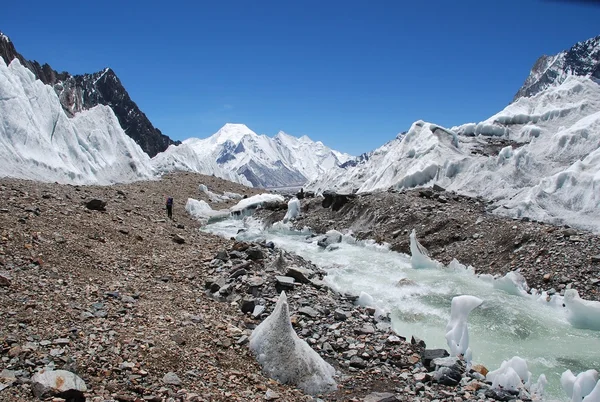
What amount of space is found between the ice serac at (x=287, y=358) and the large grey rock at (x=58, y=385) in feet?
8.95

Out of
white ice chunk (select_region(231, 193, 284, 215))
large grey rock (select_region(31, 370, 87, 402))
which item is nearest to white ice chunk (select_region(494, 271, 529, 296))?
large grey rock (select_region(31, 370, 87, 402))

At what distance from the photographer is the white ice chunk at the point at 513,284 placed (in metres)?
12.5

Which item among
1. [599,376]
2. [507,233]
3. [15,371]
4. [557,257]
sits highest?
[507,233]

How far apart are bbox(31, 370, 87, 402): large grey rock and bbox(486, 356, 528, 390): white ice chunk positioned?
6309mm

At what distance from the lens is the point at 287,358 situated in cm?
673

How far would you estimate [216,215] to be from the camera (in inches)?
1196

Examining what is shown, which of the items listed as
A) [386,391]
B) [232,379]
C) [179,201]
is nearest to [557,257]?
[386,391]

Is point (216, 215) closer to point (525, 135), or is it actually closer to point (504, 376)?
point (525, 135)

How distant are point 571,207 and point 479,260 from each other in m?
5.17

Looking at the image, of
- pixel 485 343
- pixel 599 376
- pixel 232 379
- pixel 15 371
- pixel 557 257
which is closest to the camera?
pixel 15 371

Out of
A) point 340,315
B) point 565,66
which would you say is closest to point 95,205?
point 340,315

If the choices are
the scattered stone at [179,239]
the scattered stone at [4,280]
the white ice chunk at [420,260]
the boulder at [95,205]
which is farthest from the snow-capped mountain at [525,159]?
the scattered stone at [4,280]

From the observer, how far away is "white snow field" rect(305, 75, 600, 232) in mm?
17109

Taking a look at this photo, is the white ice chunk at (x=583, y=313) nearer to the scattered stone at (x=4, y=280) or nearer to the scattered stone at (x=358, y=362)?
the scattered stone at (x=358, y=362)
